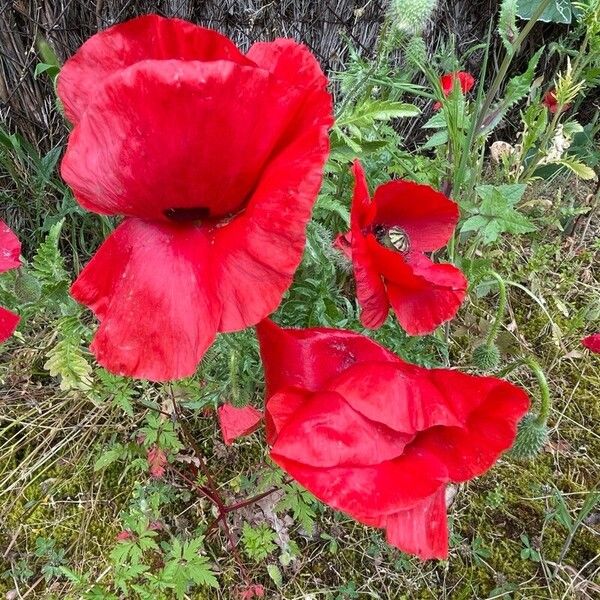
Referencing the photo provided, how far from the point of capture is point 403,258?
33.2 inches

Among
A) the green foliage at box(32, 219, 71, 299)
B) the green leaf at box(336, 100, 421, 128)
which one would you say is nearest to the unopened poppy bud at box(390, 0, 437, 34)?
the green leaf at box(336, 100, 421, 128)

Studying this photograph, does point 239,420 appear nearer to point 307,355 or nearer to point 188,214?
point 307,355

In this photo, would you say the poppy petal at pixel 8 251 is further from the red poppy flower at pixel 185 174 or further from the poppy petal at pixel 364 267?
the poppy petal at pixel 364 267

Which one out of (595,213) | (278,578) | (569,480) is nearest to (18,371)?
(278,578)

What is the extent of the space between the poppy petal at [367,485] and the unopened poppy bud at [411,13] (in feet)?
2.26

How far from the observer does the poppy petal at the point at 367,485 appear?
2.13 ft

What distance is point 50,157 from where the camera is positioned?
5.40ft

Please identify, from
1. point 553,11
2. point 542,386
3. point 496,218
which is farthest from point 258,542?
point 553,11

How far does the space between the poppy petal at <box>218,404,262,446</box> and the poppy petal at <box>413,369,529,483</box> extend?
0.44 m

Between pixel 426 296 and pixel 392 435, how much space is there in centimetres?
21

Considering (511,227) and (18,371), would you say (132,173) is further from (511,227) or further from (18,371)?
(18,371)

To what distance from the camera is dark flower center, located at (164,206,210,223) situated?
0.66 m

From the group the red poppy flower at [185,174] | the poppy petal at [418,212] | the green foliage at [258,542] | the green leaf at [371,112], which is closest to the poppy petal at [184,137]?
the red poppy flower at [185,174]

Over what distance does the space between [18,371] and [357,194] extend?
1.30m
